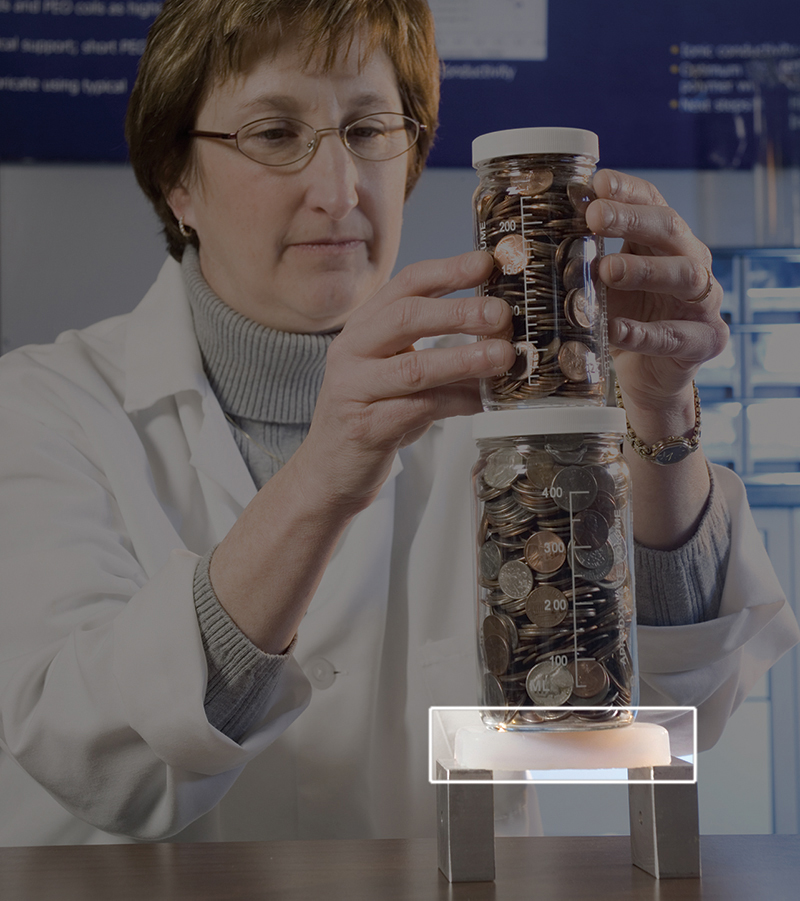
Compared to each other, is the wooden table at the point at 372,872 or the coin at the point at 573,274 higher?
the coin at the point at 573,274

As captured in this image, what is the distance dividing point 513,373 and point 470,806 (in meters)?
0.31

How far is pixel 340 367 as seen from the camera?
76 cm

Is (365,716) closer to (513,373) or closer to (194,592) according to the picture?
(194,592)

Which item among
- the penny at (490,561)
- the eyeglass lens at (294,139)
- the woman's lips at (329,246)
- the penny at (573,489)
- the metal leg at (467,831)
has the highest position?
the eyeglass lens at (294,139)

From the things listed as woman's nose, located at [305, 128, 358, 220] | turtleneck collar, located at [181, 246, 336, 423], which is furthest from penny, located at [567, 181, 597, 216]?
turtleneck collar, located at [181, 246, 336, 423]

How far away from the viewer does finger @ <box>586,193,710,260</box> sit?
672mm

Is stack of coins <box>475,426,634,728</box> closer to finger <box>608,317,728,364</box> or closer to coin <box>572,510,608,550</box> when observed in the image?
coin <box>572,510,608,550</box>

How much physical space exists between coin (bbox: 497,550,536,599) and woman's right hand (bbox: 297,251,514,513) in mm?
135

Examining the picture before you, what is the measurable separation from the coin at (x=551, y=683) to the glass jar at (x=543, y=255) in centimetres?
18

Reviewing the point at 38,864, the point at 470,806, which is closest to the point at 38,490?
the point at 38,864

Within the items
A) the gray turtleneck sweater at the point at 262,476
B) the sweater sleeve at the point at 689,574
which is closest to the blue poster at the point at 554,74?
the gray turtleneck sweater at the point at 262,476

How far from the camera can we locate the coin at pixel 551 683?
0.64m

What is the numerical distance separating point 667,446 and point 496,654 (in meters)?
0.34

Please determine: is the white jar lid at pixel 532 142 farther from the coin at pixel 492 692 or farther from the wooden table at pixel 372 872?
the wooden table at pixel 372 872
